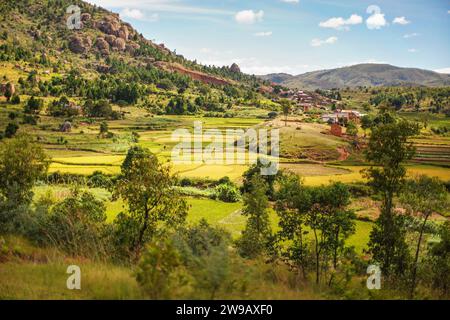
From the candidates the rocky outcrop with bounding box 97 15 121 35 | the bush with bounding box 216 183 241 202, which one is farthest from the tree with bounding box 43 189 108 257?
the rocky outcrop with bounding box 97 15 121 35

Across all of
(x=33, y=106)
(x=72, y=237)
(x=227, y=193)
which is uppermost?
(x=33, y=106)

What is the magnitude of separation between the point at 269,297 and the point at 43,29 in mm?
192948

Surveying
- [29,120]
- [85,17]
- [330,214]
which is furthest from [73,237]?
[85,17]

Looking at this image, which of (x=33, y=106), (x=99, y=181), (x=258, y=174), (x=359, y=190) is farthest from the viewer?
(x=33, y=106)

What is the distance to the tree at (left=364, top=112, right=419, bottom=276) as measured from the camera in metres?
16.2

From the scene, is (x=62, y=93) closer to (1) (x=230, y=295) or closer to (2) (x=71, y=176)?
(2) (x=71, y=176)

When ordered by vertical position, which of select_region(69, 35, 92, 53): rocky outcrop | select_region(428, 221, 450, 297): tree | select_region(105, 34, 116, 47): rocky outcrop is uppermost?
select_region(105, 34, 116, 47): rocky outcrop

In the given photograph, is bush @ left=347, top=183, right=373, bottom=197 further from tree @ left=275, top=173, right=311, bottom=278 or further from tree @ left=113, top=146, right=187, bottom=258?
tree @ left=113, top=146, right=187, bottom=258

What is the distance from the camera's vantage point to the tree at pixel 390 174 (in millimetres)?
16250

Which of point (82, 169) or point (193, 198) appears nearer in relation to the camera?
point (193, 198)

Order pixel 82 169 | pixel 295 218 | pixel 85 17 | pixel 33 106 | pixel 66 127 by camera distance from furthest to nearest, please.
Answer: pixel 85 17 → pixel 33 106 → pixel 66 127 → pixel 82 169 → pixel 295 218

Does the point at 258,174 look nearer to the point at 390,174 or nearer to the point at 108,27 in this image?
the point at 390,174

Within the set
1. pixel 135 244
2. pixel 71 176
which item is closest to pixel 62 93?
pixel 71 176

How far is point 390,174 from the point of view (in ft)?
53.4
